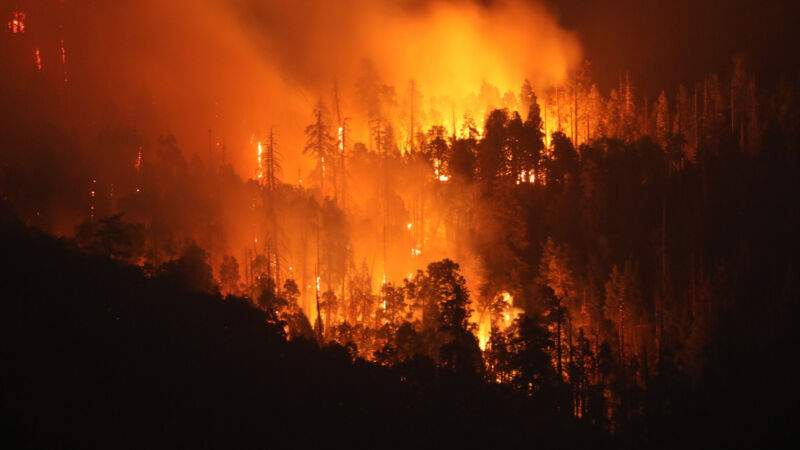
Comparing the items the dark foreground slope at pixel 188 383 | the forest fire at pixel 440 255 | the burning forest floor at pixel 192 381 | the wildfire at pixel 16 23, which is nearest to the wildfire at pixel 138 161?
the forest fire at pixel 440 255

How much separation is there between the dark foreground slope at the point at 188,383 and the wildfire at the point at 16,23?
125 meters

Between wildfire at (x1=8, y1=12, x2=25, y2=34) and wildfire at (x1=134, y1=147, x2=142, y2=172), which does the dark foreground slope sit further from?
wildfire at (x1=8, y1=12, x2=25, y2=34)

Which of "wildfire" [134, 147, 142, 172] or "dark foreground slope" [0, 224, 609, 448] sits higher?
"wildfire" [134, 147, 142, 172]

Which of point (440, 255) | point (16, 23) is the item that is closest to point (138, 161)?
point (440, 255)

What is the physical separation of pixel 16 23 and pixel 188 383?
151 meters

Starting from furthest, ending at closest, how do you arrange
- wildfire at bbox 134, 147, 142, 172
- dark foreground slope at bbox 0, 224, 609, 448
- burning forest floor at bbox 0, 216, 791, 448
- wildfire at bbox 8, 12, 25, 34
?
wildfire at bbox 8, 12, 25, 34, wildfire at bbox 134, 147, 142, 172, burning forest floor at bbox 0, 216, 791, 448, dark foreground slope at bbox 0, 224, 609, 448

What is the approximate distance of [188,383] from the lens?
32.3 meters

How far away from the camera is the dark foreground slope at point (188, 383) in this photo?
1109 inches

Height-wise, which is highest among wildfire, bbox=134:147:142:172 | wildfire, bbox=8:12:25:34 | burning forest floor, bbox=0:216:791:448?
wildfire, bbox=8:12:25:34

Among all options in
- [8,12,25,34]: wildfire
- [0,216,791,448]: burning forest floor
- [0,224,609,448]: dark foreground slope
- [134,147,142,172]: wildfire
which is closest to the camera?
[0,224,609,448]: dark foreground slope

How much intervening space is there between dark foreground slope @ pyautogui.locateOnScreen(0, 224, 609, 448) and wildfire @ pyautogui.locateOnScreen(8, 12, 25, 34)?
410 ft

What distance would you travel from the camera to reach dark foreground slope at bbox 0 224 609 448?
28172 mm

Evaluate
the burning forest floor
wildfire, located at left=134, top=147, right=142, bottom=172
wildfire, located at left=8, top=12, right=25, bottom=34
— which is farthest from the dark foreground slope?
wildfire, located at left=8, top=12, right=25, bottom=34

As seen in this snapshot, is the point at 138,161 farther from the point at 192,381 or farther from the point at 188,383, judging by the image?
the point at 188,383
